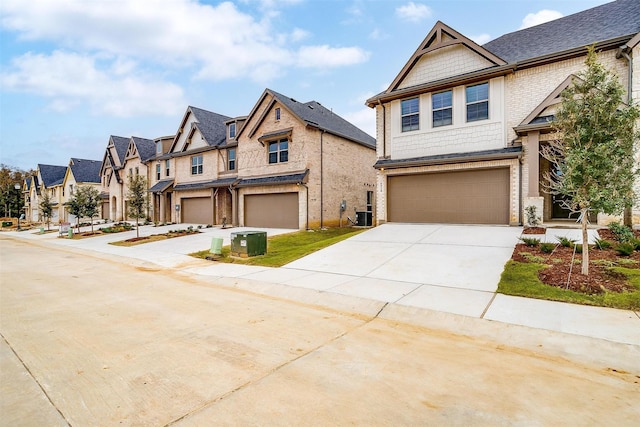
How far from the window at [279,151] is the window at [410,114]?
832 cm

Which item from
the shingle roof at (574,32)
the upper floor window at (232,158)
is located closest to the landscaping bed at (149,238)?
the upper floor window at (232,158)

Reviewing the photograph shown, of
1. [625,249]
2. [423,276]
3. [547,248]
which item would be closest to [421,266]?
[423,276]

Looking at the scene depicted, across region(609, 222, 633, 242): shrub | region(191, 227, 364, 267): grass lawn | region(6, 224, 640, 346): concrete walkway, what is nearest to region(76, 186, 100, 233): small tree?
region(6, 224, 640, 346): concrete walkway

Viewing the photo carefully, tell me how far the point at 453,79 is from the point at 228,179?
1753 cm

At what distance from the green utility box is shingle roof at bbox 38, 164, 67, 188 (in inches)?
2156

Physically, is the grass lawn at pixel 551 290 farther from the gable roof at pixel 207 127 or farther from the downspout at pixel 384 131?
the gable roof at pixel 207 127

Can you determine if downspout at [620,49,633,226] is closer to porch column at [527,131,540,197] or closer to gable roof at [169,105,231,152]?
porch column at [527,131,540,197]

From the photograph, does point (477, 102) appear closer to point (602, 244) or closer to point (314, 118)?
point (602, 244)

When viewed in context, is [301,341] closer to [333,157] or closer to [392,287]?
[392,287]

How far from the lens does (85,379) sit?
3.83m

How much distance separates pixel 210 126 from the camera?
97.7 ft

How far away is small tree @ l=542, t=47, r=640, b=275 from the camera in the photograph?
7.11m

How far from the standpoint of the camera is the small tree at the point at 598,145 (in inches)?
280

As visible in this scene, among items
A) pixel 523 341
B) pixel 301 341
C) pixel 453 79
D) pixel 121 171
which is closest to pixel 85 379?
pixel 301 341
